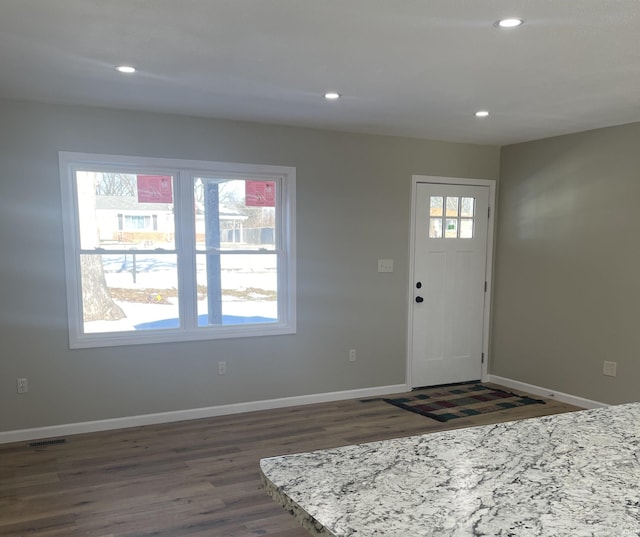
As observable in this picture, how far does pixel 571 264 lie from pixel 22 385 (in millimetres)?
4701

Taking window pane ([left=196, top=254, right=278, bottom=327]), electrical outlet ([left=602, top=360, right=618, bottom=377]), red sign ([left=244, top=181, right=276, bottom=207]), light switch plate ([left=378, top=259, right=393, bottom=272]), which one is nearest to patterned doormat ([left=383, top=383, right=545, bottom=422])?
electrical outlet ([left=602, top=360, right=618, bottom=377])

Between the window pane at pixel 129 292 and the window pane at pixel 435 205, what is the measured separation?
8.47 ft

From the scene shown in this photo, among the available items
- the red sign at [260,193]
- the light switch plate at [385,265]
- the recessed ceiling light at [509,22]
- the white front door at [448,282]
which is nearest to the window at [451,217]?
the white front door at [448,282]

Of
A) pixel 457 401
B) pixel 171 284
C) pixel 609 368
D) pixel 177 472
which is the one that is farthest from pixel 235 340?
pixel 609 368

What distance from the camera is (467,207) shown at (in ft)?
16.8

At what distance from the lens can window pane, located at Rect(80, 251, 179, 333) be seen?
3807mm

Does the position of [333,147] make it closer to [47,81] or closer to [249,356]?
[249,356]

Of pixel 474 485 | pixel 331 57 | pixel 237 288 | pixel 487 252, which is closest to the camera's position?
pixel 474 485

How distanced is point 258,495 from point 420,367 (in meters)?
2.61

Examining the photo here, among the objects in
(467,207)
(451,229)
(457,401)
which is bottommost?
(457,401)

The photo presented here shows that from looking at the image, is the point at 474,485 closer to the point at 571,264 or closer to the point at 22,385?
the point at 22,385

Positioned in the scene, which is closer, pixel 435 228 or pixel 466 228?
pixel 435 228

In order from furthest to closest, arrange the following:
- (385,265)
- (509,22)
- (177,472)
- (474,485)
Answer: (385,265) < (177,472) < (509,22) < (474,485)

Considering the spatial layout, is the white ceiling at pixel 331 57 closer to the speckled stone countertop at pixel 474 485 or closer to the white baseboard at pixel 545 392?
the speckled stone countertop at pixel 474 485
